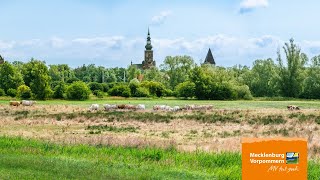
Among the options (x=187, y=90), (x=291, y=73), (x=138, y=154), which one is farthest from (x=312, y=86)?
(x=138, y=154)

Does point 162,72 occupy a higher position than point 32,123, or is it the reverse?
point 162,72

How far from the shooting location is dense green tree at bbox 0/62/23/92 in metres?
112

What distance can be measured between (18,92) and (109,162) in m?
88.1

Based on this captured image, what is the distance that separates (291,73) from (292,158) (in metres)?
111

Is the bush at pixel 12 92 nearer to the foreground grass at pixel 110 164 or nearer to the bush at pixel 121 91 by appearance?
the bush at pixel 121 91

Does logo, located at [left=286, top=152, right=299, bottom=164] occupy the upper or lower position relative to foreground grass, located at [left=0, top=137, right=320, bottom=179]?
upper

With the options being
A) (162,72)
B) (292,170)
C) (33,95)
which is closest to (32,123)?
(292,170)

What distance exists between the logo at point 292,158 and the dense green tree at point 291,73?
4321 inches

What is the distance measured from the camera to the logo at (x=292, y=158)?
9.47 meters

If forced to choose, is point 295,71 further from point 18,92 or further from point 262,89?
point 18,92

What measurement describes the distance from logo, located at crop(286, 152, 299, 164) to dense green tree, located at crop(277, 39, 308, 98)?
109746mm

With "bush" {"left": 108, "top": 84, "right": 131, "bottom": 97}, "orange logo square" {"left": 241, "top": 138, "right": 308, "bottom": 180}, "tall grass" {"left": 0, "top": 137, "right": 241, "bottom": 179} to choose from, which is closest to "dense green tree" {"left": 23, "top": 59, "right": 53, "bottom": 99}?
"bush" {"left": 108, "top": 84, "right": 131, "bottom": 97}

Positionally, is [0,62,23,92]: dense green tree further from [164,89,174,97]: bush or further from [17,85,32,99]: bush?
[164,89,174,97]: bush

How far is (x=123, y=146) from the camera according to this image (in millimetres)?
24359
